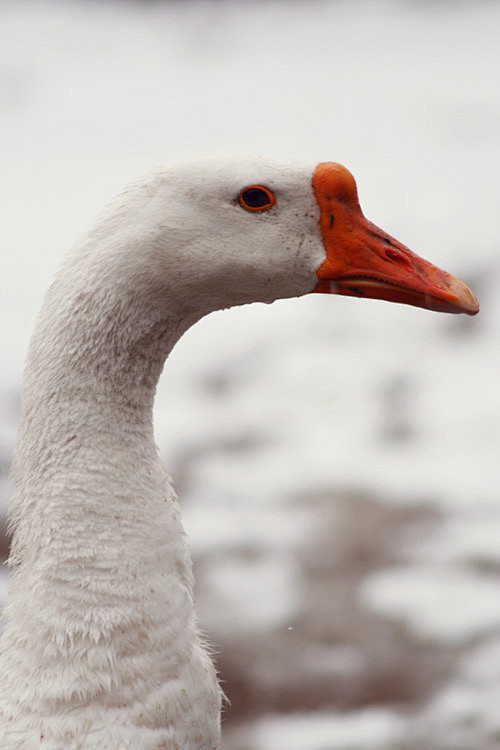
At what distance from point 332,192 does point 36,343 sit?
0.57 metres

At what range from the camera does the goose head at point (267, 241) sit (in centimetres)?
171

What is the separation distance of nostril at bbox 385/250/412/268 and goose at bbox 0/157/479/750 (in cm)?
15

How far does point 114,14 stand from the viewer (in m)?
8.80

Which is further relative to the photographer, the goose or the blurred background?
the blurred background

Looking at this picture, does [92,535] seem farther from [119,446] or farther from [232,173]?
[232,173]

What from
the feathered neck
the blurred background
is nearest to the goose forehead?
the feathered neck

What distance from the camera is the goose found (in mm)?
1708

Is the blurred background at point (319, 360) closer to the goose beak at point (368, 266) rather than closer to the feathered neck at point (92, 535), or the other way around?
the feathered neck at point (92, 535)

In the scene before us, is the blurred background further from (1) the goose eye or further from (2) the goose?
(1) the goose eye

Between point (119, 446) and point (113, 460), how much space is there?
0.09 ft

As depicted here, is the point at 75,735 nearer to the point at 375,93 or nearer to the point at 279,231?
the point at 279,231

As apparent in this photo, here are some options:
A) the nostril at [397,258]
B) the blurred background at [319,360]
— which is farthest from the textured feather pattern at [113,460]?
the blurred background at [319,360]

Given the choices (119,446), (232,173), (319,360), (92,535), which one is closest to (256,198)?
(232,173)

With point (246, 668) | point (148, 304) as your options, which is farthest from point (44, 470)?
point (246, 668)
